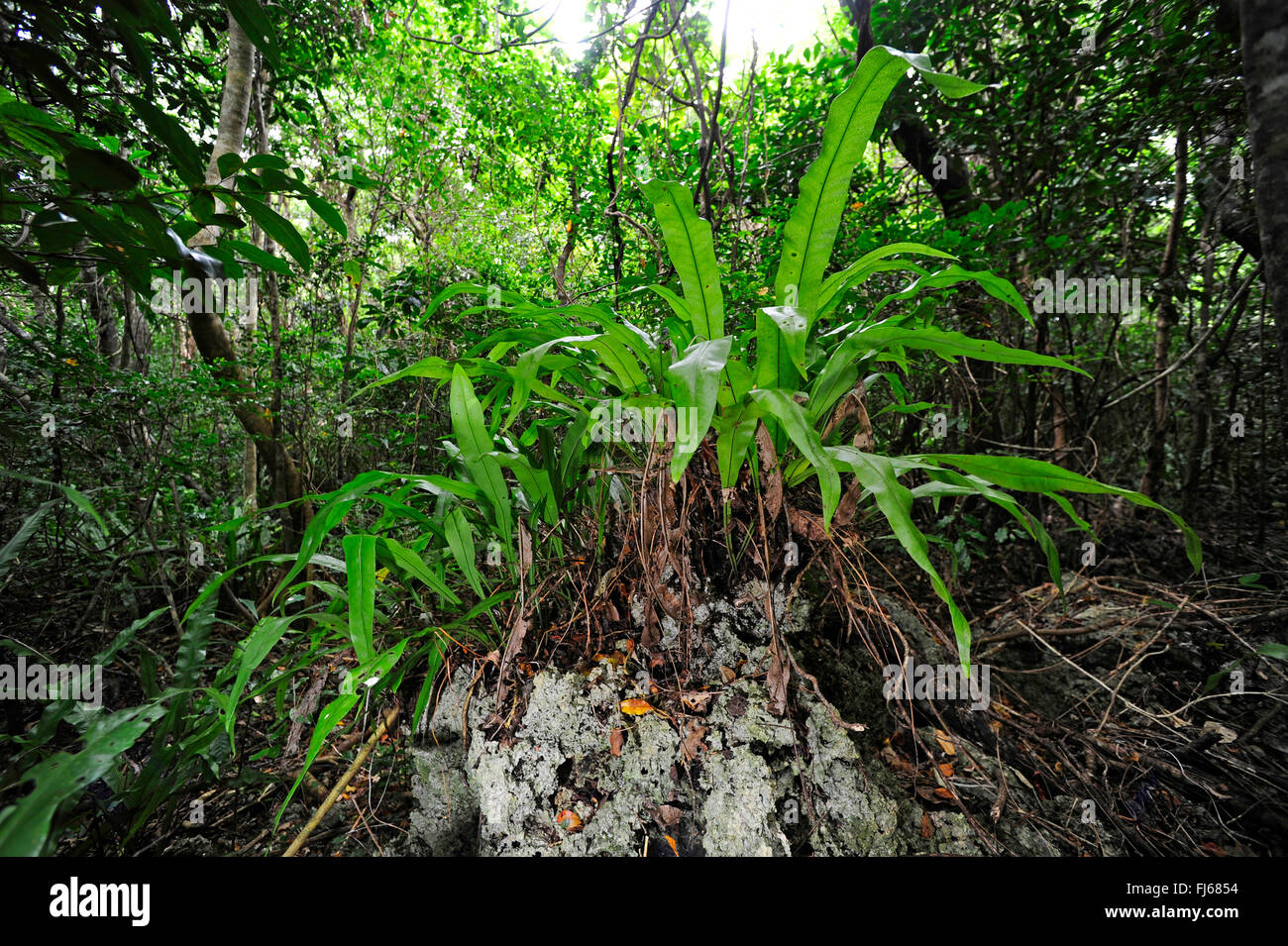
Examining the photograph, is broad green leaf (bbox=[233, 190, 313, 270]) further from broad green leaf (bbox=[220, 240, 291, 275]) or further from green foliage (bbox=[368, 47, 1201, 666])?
green foliage (bbox=[368, 47, 1201, 666])

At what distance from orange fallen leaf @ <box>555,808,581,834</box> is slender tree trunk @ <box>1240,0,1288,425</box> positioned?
1380 mm

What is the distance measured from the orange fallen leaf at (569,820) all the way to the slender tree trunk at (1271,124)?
138cm

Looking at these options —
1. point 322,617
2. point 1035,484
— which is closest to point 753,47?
point 1035,484

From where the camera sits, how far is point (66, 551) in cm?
212

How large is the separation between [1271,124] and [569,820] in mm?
1642

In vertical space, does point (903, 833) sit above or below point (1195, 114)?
below

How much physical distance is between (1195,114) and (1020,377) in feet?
3.18

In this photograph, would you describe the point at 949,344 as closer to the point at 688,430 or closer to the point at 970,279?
the point at 970,279

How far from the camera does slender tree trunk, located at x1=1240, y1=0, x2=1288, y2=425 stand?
29.4 inches

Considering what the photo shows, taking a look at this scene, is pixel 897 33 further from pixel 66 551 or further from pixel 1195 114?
pixel 66 551

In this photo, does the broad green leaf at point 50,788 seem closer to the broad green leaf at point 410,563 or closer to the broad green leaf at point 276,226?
the broad green leaf at point 410,563

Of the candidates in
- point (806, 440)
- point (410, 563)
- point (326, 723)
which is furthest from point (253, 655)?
point (806, 440)

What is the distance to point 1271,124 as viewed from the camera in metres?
0.76
